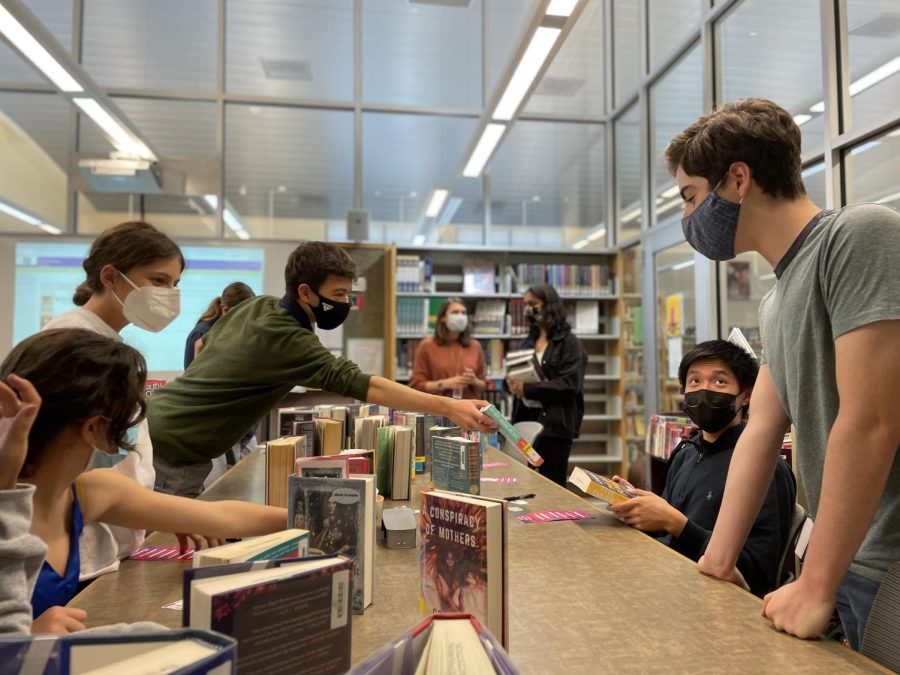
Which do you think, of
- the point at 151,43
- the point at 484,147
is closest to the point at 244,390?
the point at 484,147

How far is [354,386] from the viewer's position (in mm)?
2010

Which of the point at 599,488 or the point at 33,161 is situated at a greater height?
the point at 33,161

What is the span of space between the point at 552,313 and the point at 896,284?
3.29m

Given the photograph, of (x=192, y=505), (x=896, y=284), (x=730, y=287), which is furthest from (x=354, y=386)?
(x=730, y=287)

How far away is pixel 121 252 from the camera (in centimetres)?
196

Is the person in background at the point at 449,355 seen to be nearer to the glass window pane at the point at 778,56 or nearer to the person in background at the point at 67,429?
the glass window pane at the point at 778,56

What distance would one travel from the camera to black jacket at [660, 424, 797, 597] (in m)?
1.56

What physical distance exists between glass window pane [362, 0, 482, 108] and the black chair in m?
6.56

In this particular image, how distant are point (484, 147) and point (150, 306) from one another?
12.6 ft

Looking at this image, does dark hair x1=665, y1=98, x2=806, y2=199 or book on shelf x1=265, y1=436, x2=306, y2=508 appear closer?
dark hair x1=665, y1=98, x2=806, y2=199

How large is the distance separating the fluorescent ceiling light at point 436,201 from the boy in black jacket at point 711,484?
4.59 metres

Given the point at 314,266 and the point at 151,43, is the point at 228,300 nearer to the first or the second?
the point at 314,266

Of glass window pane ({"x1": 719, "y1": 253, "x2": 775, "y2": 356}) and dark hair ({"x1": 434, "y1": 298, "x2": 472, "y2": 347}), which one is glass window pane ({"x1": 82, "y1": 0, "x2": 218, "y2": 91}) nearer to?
dark hair ({"x1": 434, "y1": 298, "x2": 472, "y2": 347})

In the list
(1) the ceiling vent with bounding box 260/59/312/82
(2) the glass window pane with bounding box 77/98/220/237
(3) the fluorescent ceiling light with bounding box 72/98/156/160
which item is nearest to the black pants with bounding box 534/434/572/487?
(3) the fluorescent ceiling light with bounding box 72/98/156/160
